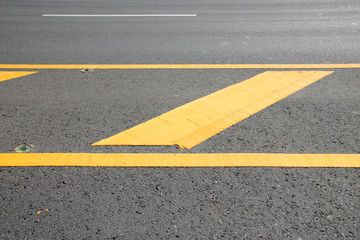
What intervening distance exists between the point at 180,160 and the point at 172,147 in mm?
222

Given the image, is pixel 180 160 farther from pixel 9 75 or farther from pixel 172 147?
pixel 9 75

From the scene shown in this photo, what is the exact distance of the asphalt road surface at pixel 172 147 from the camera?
245 cm

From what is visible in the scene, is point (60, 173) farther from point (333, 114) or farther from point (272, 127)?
point (333, 114)

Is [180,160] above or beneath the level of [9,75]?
beneath

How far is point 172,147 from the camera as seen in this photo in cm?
325

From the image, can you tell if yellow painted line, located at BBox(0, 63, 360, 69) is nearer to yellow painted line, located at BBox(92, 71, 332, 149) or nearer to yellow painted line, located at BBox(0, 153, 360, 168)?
yellow painted line, located at BBox(92, 71, 332, 149)

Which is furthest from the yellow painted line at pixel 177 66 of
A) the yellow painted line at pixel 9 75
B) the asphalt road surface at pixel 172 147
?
the yellow painted line at pixel 9 75

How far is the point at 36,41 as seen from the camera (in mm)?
6672

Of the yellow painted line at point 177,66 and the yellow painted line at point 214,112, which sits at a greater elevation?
the yellow painted line at point 177,66

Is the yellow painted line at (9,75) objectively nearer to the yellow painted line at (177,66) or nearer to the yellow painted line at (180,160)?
the yellow painted line at (177,66)

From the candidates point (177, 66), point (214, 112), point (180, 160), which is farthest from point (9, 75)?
point (180, 160)

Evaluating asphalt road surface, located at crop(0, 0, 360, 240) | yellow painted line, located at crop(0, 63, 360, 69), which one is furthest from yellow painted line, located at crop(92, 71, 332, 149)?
yellow painted line, located at crop(0, 63, 360, 69)

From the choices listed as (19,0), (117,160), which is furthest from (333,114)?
(19,0)

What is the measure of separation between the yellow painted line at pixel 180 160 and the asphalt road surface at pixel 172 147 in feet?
0.23
